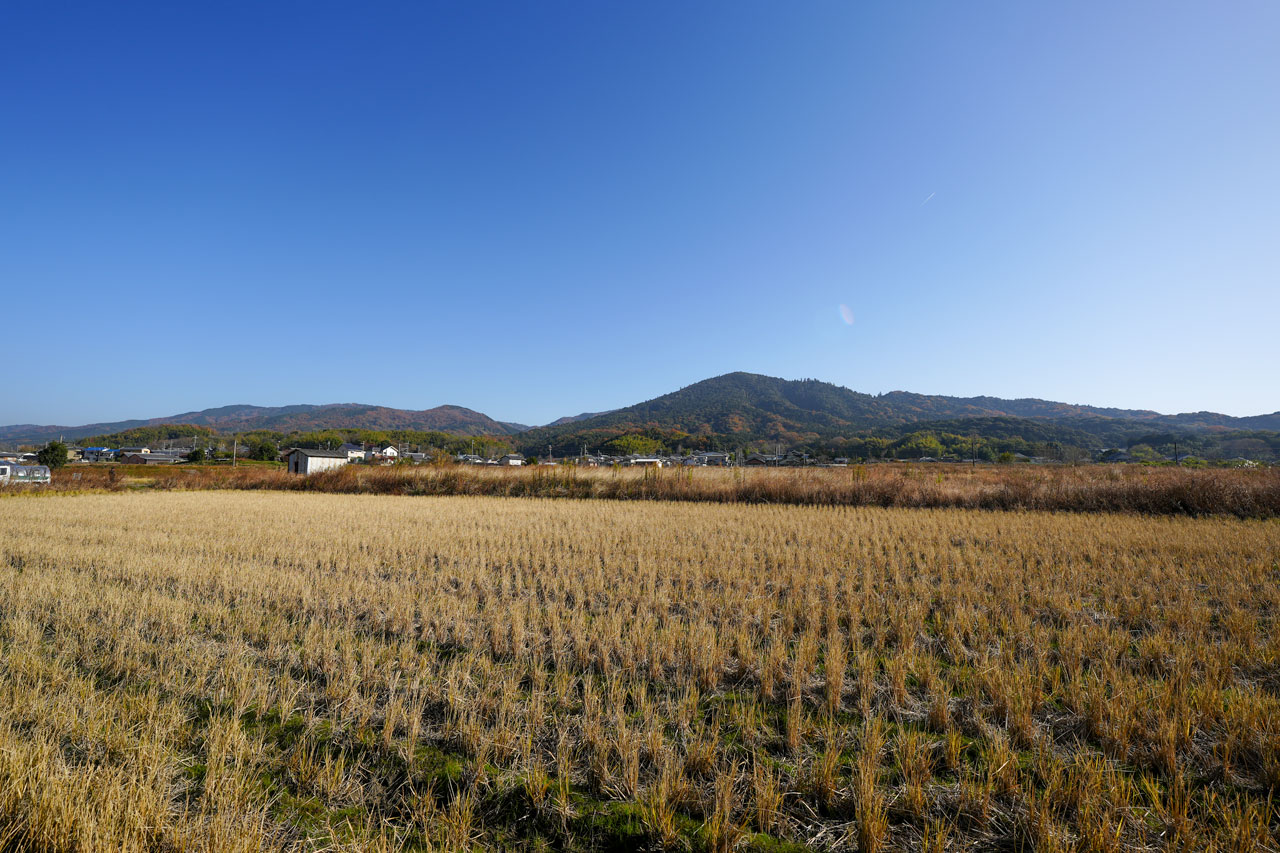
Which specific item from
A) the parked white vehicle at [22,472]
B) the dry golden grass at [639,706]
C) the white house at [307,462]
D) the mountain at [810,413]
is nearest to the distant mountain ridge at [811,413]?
the mountain at [810,413]

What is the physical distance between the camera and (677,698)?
14.6ft

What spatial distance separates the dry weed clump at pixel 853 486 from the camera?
16172 mm

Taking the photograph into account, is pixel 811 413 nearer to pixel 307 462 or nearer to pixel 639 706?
pixel 307 462

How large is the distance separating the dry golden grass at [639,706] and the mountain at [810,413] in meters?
113

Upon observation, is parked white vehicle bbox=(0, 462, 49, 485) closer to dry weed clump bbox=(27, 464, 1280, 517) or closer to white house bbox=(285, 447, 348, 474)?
dry weed clump bbox=(27, 464, 1280, 517)

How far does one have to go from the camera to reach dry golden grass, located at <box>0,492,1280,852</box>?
2.79 metres

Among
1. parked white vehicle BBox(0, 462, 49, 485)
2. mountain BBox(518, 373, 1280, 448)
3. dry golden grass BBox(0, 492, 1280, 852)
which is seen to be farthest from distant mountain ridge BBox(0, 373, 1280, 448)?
dry golden grass BBox(0, 492, 1280, 852)

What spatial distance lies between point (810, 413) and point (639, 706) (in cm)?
14363

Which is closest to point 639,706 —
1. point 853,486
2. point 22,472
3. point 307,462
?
point 853,486

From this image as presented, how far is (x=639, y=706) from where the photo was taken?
4.09m

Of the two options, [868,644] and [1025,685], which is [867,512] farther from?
[1025,685]

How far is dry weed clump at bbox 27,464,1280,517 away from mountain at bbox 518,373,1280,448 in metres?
93.2

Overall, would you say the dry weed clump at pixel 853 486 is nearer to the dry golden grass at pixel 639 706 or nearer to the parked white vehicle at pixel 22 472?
the dry golden grass at pixel 639 706

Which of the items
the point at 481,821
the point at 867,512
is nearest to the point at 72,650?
the point at 481,821
